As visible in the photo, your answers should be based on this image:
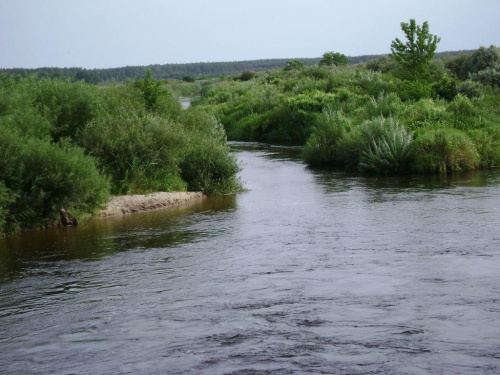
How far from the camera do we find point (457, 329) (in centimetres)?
1061

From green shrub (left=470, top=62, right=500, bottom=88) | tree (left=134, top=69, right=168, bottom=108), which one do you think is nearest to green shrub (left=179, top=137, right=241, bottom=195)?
tree (left=134, top=69, right=168, bottom=108)

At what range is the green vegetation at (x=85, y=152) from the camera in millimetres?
18844

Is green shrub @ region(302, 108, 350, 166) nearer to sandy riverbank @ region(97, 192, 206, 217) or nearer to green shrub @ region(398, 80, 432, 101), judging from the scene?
sandy riverbank @ region(97, 192, 206, 217)

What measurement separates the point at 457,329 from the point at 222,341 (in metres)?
3.44

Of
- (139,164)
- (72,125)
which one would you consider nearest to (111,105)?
(72,125)

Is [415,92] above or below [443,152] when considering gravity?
above

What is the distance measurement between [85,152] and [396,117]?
14705 millimetres

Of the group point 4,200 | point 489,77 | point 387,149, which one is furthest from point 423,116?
point 4,200

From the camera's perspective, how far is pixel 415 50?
5006 centimetres

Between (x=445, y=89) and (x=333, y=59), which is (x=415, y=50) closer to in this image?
(x=445, y=89)

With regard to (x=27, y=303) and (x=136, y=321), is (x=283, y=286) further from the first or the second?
(x=27, y=303)

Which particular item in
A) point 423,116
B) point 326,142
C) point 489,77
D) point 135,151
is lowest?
point 326,142

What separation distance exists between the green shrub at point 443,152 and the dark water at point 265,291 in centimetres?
558

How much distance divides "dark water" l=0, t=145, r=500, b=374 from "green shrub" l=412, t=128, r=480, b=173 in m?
5.58
